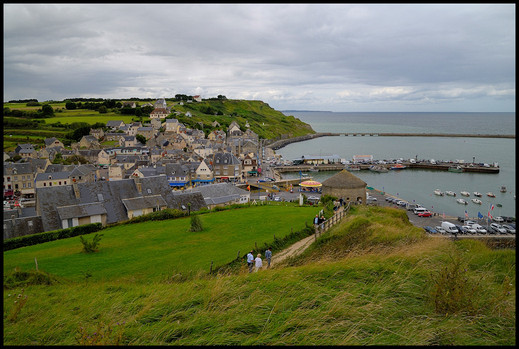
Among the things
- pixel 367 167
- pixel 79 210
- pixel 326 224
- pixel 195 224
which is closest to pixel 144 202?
pixel 79 210

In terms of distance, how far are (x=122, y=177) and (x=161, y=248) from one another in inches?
1528

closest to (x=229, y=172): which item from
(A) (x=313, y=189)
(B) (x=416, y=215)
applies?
(A) (x=313, y=189)

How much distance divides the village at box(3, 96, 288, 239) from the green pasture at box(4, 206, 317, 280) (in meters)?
4.90

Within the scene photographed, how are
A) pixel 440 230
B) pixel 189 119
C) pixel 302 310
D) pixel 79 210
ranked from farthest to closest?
pixel 189 119 → pixel 440 230 → pixel 79 210 → pixel 302 310

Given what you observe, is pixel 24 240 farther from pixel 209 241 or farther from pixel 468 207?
pixel 468 207

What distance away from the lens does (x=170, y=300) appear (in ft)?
16.2

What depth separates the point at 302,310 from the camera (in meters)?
4.32

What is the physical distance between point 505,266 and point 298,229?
745cm

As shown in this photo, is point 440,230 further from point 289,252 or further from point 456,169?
point 456,169

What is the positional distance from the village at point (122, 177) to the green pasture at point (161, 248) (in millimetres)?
4902

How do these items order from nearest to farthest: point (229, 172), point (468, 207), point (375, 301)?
1. point (375, 301)
2. point (468, 207)
3. point (229, 172)

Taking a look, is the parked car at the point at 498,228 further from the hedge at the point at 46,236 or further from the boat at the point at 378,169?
the boat at the point at 378,169

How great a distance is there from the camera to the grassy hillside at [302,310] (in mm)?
3631

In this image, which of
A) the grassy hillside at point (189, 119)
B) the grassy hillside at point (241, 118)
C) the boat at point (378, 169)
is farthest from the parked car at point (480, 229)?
the grassy hillside at point (241, 118)
